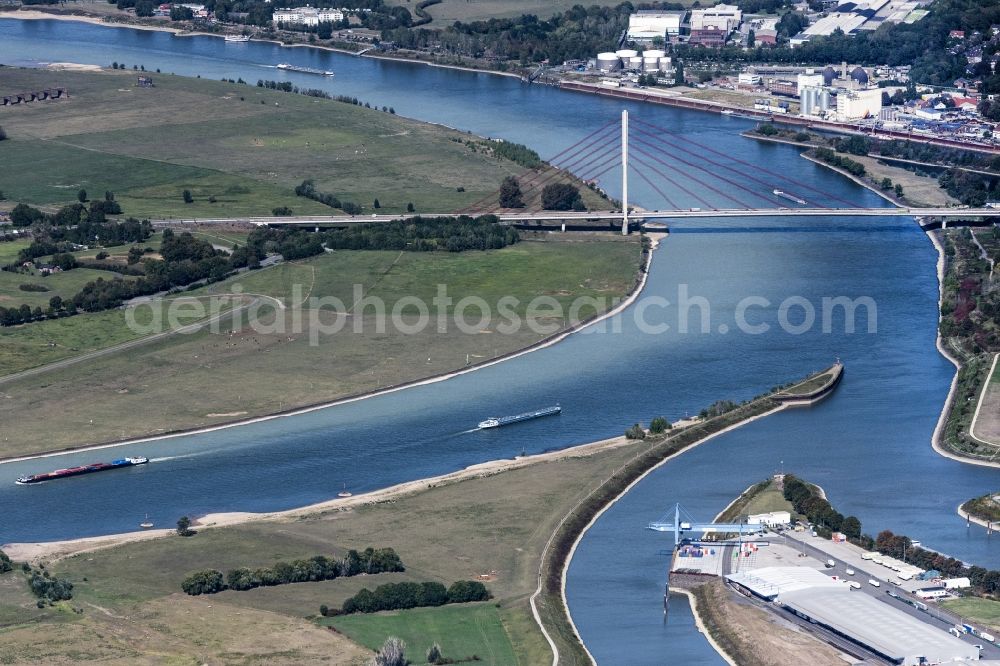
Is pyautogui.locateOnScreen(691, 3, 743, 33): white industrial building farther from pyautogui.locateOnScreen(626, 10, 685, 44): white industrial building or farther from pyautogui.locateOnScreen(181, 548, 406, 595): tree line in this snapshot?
pyautogui.locateOnScreen(181, 548, 406, 595): tree line

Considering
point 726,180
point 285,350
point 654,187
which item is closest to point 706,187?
point 726,180

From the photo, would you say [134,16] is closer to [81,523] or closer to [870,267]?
[870,267]

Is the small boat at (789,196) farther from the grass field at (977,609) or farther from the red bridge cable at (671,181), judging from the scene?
the grass field at (977,609)

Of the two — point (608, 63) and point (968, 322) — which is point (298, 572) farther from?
point (608, 63)

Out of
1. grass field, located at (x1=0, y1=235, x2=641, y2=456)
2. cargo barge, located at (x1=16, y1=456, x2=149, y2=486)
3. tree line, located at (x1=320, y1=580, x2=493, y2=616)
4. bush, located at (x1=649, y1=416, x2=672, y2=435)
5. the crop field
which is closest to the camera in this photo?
tree line, located at (x1=320, y1=580, x2=493, y2=616)

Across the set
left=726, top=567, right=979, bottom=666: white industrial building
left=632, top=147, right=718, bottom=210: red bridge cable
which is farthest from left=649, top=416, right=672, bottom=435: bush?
left=632, top=147, right=718, bottom=210: red bridge cable

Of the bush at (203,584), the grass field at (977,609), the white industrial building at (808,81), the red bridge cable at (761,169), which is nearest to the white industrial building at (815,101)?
the white industrial building at (808,81)

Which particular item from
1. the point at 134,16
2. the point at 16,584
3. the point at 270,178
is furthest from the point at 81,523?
the point at 134,16
